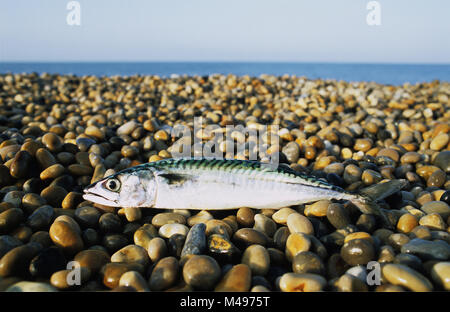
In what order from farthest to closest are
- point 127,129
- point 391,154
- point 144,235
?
point 127,129
point 391,154
point 144,235

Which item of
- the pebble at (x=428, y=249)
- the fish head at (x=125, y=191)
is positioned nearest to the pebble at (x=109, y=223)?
the fish head at (x=125, y=191)

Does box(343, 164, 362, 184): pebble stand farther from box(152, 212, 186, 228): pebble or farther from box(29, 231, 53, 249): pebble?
box(29, 231, 53, 249): pebble

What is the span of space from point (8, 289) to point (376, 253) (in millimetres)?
2992

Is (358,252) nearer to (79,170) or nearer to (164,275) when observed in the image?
(164,275)

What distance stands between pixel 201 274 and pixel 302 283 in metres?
0.77

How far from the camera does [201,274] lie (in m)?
2.33

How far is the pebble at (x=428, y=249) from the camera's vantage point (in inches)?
99.8

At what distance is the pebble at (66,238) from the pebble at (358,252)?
2.40 m

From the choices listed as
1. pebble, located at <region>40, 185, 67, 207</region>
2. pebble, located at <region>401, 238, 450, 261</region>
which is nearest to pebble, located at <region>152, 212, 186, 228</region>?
pebble, located at <region>40, 185, 67, 207</region>

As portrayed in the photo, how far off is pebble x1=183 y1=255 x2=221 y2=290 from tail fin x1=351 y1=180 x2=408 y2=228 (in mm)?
1792

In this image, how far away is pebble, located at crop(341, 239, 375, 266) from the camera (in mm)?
2572

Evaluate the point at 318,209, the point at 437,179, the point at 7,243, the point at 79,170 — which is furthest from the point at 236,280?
the point at 437,179

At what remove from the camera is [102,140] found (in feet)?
17.7
